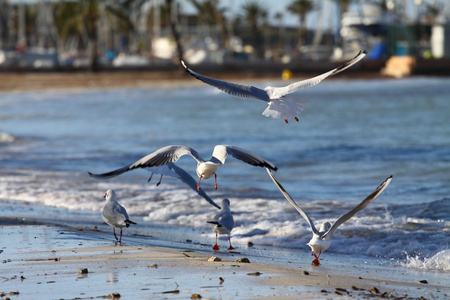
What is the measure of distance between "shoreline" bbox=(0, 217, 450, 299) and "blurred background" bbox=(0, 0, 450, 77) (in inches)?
2144

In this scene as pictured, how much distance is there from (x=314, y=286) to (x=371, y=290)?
40 centimetres

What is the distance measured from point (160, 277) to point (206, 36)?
110 m

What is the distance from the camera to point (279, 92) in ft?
25.2

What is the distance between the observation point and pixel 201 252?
24.4 ft

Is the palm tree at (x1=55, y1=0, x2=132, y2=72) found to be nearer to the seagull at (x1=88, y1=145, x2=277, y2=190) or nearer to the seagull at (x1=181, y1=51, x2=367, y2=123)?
the seagull at (x1=181, y1=51, x2=367, y2=123)

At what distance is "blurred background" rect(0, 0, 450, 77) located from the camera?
67000 mm

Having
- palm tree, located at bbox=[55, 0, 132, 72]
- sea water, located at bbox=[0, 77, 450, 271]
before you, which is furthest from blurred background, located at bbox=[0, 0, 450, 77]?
sea water, located at bbox=[0, 77, 450, 271]

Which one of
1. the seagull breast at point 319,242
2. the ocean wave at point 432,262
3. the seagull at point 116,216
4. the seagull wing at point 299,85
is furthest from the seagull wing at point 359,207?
the seagull at point 116,216

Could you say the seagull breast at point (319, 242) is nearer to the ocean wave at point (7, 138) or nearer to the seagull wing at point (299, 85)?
the seagull wing at point (299, 85)

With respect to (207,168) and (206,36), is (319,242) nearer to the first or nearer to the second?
(207,168)

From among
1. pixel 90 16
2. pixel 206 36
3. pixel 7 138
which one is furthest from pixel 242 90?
pixel 206 36

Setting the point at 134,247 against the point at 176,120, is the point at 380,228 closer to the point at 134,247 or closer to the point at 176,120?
the point at 134,247

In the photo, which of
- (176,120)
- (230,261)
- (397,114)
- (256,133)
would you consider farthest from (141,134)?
(230,261)

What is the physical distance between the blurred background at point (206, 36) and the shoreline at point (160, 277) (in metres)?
54.5
